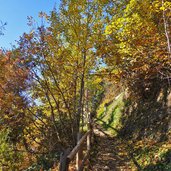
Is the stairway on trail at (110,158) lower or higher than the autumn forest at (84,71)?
lower

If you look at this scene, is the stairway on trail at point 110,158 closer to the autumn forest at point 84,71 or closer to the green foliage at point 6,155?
the autumn forest at point 84,71

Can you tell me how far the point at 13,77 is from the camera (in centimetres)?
1143

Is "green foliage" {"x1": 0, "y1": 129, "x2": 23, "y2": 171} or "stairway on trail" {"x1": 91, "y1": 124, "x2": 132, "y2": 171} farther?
"green foliage" {"x1": 0, "y1": 129, "x2": 23, "y2": 171}

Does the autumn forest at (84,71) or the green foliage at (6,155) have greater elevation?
the autumn forest at (84,71)

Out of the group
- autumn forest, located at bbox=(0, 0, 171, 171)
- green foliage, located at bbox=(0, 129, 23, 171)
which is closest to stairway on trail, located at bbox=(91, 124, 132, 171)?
autumn forest, located at bbox=(0, 0, 171, 171)

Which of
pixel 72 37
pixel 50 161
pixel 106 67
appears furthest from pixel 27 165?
pixel 72 37

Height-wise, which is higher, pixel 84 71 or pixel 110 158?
pixel 84 71

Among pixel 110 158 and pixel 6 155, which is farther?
pixel 110 158

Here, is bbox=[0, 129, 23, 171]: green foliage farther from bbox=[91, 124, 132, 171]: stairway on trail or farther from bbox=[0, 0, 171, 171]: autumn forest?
bbox=[91, 124, 132, 171]: stairway on trail

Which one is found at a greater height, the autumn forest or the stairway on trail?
the autumn forest

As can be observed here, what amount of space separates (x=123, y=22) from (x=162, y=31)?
2813mm

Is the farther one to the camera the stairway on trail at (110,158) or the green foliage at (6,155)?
the green foliage at (6,155)

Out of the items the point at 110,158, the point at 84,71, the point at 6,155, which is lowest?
the point at 110,158

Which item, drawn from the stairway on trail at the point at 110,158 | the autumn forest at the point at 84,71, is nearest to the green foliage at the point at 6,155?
the autumn forest at the point at 84,71
